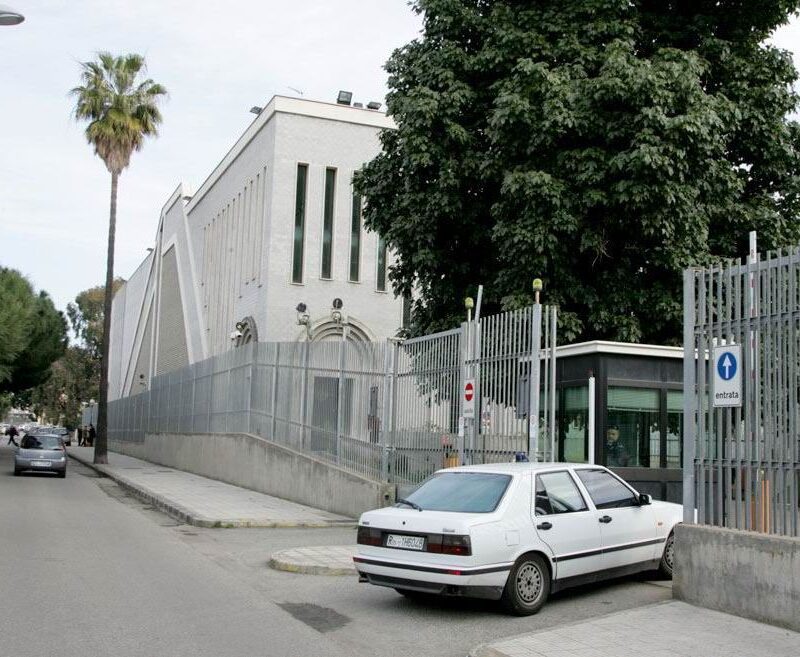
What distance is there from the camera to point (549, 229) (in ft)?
57.9

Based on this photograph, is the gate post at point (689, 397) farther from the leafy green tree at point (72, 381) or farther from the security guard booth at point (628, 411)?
the leafy green tree at point (72, 381)

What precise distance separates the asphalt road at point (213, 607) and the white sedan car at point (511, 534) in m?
0.33

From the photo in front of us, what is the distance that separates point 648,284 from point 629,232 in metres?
1.21

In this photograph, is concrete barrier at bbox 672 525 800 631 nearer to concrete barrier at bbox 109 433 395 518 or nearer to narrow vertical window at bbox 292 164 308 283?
concrete barrier at bbox 109 433 395 518

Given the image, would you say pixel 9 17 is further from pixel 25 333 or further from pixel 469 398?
pixel 25 333

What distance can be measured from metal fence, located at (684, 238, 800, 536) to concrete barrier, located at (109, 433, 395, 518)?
7.96m

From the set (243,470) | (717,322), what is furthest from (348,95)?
(717,322)

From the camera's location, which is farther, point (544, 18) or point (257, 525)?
point (544, 18)

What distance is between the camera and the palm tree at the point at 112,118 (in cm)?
3716

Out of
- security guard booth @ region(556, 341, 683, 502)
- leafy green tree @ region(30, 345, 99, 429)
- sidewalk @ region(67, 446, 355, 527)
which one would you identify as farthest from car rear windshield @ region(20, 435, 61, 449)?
leafy green tree @ region(30, 345, 99, 429)

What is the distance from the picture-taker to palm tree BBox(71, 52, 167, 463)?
37.2 metres

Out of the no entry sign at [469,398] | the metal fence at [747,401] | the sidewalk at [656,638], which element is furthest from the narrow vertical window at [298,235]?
the sidewalk at [656,638]

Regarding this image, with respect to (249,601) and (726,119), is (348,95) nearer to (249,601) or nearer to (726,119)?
(726,119)

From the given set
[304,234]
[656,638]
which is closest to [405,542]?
[656,638]
